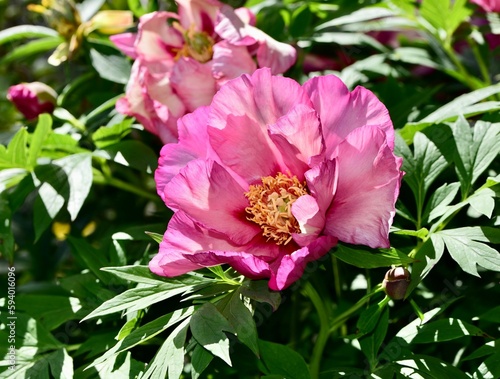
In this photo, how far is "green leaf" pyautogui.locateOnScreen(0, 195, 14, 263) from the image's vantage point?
790 millimetres

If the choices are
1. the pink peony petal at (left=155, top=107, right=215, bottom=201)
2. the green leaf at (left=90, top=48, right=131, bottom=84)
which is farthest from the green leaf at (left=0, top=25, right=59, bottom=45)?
the pink peony petal at (left=155, top=107, right=215, bottom=201)

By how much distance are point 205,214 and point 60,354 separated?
0.24 metres

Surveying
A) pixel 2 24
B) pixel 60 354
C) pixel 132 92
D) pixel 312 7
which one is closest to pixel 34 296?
pixel 60 354

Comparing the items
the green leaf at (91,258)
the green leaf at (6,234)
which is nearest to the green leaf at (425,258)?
Answer: the green leaf at (91,258)

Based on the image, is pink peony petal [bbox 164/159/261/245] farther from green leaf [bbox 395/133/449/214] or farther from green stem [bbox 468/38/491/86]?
green stem [bbox 468/38/491/86]

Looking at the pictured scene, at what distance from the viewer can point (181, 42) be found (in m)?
0.90

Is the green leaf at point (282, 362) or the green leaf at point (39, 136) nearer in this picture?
the green leaf at point (282, 362)

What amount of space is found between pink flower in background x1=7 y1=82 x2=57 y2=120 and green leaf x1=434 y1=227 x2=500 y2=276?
1.82 feet

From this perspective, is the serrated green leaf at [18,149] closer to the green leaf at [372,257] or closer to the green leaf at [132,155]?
the green leaf at [132,155]

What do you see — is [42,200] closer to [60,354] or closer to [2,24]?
[60,354]

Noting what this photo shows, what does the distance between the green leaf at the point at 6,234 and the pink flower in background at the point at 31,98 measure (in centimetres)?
17

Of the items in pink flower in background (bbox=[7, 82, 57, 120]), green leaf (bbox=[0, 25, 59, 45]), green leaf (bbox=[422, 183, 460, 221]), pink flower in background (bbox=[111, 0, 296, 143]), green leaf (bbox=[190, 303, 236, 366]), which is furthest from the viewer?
green leaf (bbox=[0, 25, 59, 45])

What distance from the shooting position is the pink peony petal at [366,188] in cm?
60

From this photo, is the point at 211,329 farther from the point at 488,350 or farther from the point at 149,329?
the point at 488,350
